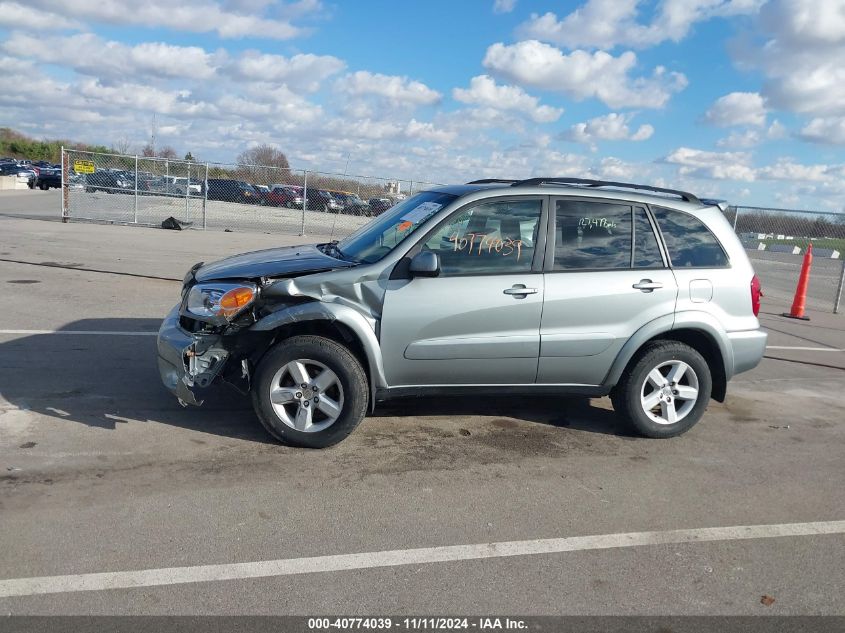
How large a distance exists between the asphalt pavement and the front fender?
773mm

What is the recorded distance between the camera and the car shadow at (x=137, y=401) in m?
5.50

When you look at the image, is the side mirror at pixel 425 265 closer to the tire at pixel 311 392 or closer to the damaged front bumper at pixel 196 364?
the tire at pixel 311 392

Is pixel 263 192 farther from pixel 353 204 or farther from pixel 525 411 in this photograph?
pixel 525 411

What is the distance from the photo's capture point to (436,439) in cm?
544

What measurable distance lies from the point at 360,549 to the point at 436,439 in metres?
1.72

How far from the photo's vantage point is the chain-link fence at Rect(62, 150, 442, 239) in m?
23.0

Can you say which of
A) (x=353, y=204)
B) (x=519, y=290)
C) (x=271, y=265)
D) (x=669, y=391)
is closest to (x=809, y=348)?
(x=669, y=391)

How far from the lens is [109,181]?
24.8 metres

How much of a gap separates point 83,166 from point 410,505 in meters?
22.1

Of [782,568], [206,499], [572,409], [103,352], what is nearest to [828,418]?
[572,409]

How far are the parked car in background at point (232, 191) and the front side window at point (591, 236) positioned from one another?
74.3 feet

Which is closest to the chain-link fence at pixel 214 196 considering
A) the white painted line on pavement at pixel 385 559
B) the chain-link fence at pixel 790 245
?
the chain-link fence at pixel 790 245

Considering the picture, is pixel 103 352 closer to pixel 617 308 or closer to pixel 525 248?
pixel 525 248

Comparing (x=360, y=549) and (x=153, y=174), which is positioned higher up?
(x=153, y=174)
